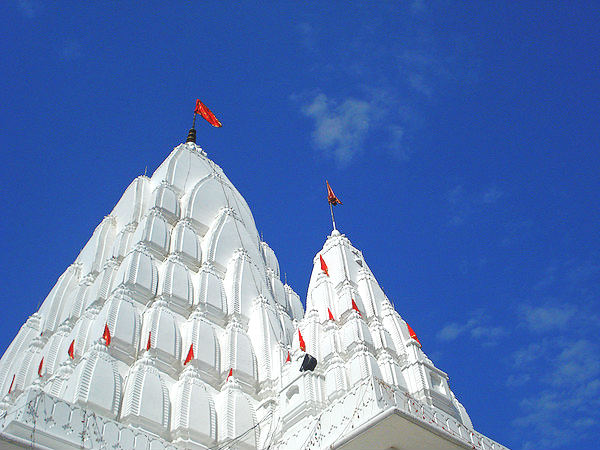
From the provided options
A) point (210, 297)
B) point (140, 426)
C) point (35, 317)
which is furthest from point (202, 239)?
point (140, 426)

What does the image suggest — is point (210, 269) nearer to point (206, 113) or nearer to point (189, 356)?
point (189, 356)

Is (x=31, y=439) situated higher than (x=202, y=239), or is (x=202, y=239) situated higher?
(x=202, y=239)

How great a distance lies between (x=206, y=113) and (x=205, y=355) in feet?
71.2

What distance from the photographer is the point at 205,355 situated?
21750mm

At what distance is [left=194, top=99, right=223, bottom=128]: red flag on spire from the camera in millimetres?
39250

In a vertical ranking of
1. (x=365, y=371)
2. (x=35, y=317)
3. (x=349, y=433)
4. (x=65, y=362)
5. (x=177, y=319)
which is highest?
(x=35, y=317)

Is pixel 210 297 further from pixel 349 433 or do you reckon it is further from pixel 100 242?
pixel 349 433

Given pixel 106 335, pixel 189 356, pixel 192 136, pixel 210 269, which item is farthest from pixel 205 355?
pixel 192 136

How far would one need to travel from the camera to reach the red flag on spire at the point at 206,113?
39.2m

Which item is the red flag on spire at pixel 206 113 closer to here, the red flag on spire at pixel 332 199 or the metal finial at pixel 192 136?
the metal finial at pixel 192 136

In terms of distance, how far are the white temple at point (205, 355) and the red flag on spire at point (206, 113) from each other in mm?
9414

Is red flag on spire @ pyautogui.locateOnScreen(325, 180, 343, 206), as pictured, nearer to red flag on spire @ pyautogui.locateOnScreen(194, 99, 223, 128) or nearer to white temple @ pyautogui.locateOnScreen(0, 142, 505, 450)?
white temple @ pyautogui.locateOnScreen(0, 142, 505, 450)

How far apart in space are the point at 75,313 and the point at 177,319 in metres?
5.22

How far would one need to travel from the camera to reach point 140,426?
58.7 ft
